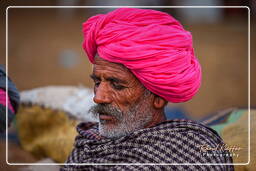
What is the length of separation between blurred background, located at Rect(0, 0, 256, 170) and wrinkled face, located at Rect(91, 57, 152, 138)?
15.9 inches

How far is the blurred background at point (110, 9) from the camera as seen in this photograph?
299 centimetres

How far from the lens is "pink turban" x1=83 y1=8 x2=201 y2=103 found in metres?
2.57

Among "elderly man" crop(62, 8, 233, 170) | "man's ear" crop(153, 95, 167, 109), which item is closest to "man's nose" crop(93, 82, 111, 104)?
"elderly man" crop(62, 8, 233, 170)

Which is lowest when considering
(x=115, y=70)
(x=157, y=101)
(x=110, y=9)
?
(x=157, y=101)

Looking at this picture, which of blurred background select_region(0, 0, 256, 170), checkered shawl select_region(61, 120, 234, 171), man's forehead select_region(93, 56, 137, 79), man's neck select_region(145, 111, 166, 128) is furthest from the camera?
blurred background select_region(0, 0, 256, 170)

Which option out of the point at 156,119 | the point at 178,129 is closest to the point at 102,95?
the point at 156,119

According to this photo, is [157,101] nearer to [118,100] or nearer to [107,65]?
[118,100]

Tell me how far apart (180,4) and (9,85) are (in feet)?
4.30

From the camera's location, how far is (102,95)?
265 centimetres

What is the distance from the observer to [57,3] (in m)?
2.98

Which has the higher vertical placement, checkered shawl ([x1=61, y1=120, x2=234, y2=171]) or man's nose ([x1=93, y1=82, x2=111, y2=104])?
man's nose ([x1=93, y1=82, x2=111, y2=104])

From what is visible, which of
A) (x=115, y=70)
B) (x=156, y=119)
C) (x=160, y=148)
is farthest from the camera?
(x=156, y=119)

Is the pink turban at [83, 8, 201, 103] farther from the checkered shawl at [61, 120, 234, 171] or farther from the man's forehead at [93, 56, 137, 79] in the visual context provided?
the checkered shawl at [61, 120, 234, 171]

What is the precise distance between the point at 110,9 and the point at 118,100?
0.55 m
